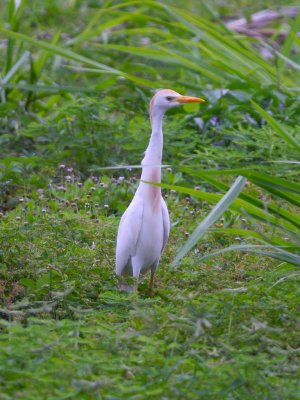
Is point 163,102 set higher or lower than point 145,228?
higher

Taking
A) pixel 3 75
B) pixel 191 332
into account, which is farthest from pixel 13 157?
pixel 191 332

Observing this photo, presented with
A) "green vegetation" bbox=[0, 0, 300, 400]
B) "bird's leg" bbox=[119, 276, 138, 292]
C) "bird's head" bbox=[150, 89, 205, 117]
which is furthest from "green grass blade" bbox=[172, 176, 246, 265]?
"bird's head" bbox=[150, 89, 205, 117]

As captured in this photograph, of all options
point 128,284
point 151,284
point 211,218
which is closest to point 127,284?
point 128,284

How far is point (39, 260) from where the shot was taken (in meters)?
4.89

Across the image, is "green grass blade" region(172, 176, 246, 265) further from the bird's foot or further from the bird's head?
the bird's head

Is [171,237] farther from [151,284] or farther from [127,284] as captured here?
[127,284]

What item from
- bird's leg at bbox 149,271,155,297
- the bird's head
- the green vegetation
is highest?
the bird's head

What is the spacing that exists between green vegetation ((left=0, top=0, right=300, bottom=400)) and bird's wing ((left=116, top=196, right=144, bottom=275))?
153 mm

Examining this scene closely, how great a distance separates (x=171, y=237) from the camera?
220 inches

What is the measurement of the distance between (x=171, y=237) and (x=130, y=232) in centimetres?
81

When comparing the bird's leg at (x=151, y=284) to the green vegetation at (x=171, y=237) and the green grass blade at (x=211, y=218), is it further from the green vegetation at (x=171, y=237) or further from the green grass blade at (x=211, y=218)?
the green grass blade at (x=211, y=218)

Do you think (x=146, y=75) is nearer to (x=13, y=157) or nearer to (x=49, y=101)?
(x=49, y=101)

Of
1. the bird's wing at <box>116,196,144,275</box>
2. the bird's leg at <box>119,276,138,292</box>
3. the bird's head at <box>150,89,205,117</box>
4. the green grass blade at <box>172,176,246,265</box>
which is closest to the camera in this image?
the green grass blade at <box>172,176,246,265</box>

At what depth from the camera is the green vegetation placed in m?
3.53
